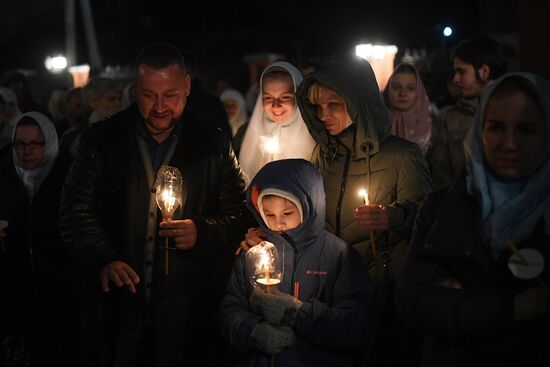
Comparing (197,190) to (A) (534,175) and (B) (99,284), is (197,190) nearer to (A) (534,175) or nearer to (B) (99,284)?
(B) (99,284)

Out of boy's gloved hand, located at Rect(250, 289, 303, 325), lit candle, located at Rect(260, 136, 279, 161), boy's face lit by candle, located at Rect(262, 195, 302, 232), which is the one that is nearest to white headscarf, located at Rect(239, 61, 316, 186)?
lit candle, located at Rect(260, 136, 279, 161)

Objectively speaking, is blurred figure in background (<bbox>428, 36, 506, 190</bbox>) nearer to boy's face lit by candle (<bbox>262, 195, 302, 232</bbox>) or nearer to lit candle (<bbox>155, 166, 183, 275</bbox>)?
boy's face lit by candle (<bbox>262, 195, 302, 232</bbox>)

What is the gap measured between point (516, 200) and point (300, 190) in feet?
4.89

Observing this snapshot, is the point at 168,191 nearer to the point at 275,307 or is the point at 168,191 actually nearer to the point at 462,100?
the point at 275,307

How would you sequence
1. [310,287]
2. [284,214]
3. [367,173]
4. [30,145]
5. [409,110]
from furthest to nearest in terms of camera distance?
[409,110] → [30,145] → [367,173] → [284,214] → [310,287]

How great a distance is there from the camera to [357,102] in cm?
458

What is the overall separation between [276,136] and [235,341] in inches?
76.4

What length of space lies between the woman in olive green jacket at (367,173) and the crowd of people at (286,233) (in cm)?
1

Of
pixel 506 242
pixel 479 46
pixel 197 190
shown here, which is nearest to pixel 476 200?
pixel 506 242

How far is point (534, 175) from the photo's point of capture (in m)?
2.78

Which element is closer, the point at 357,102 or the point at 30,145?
the point at 357,102

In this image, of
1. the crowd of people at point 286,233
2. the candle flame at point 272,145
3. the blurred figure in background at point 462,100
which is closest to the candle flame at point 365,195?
the crowd of people at point 286,233

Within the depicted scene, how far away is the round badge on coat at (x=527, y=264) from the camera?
2.62 meters

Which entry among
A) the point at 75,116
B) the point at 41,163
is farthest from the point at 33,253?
the point at 75,116
